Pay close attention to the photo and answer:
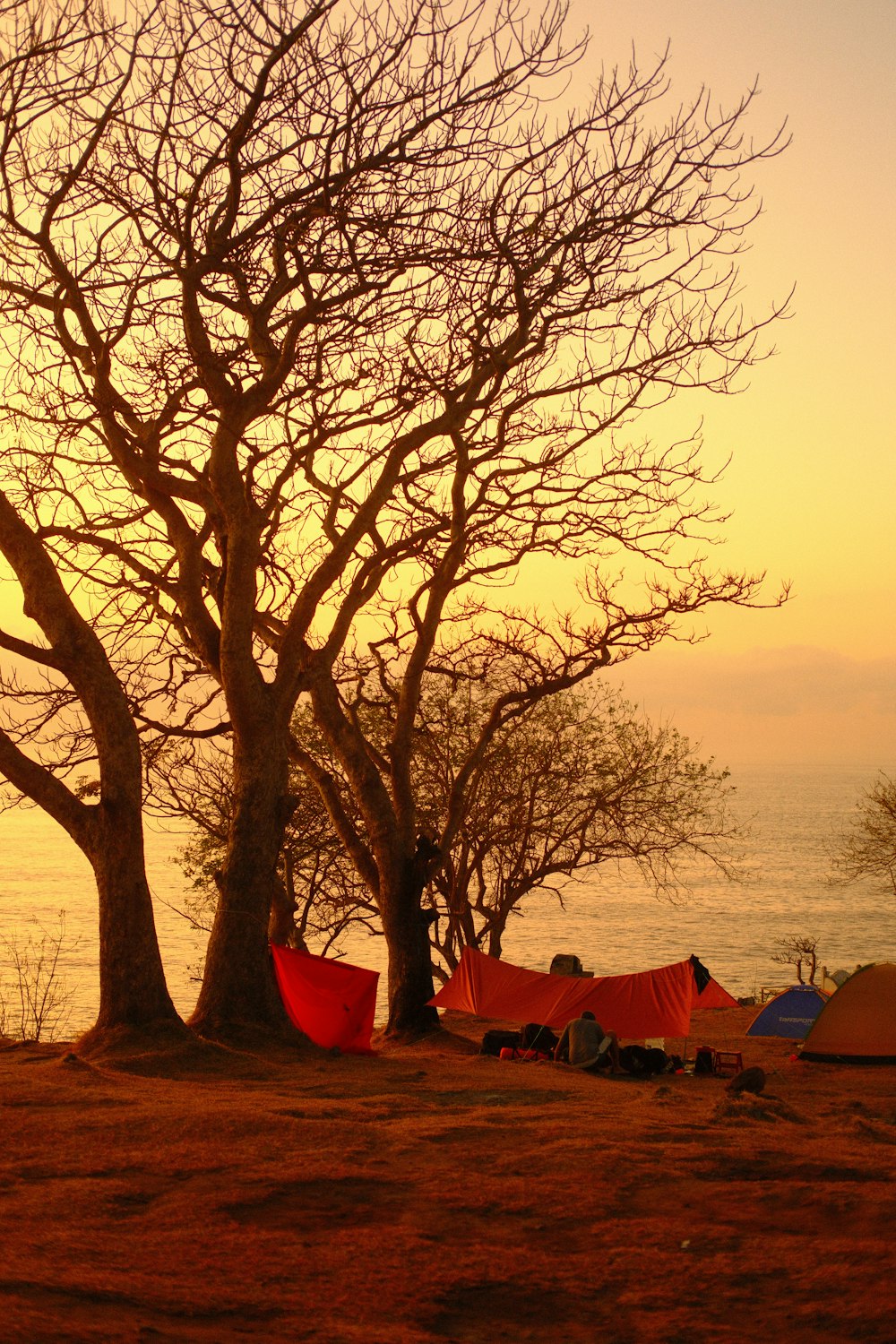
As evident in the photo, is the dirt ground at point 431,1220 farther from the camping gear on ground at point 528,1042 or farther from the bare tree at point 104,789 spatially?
the camping gear on ground at point 528,1042

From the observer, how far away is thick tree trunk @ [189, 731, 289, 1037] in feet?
43.9

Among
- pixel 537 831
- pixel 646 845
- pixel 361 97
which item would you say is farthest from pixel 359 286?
pixel 646 845

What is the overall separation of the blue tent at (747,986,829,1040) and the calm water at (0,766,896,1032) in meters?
12.5

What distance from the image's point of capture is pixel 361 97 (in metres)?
12.4

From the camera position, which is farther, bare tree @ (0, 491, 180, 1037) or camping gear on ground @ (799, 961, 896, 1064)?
camping gear on ground @ (799, 961, 896, 1064)

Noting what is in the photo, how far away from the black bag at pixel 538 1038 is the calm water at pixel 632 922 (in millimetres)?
17578

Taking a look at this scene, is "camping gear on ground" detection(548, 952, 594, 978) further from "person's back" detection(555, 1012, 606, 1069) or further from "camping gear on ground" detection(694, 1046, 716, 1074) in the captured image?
"person's back" detection(555, 1012, 606, 1069)

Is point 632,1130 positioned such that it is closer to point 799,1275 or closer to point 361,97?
point 799,1275

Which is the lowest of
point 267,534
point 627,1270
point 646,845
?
point 627,1270

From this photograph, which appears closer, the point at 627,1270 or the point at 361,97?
the point at 627,1270

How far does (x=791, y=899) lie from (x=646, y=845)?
53.2m

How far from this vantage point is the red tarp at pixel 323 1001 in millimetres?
14758

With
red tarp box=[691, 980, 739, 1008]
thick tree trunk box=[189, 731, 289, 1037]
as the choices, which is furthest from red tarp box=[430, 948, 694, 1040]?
thick tree trunk box=[189, 731, 289, 1037]

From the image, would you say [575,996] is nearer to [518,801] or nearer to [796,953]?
[518,801]
